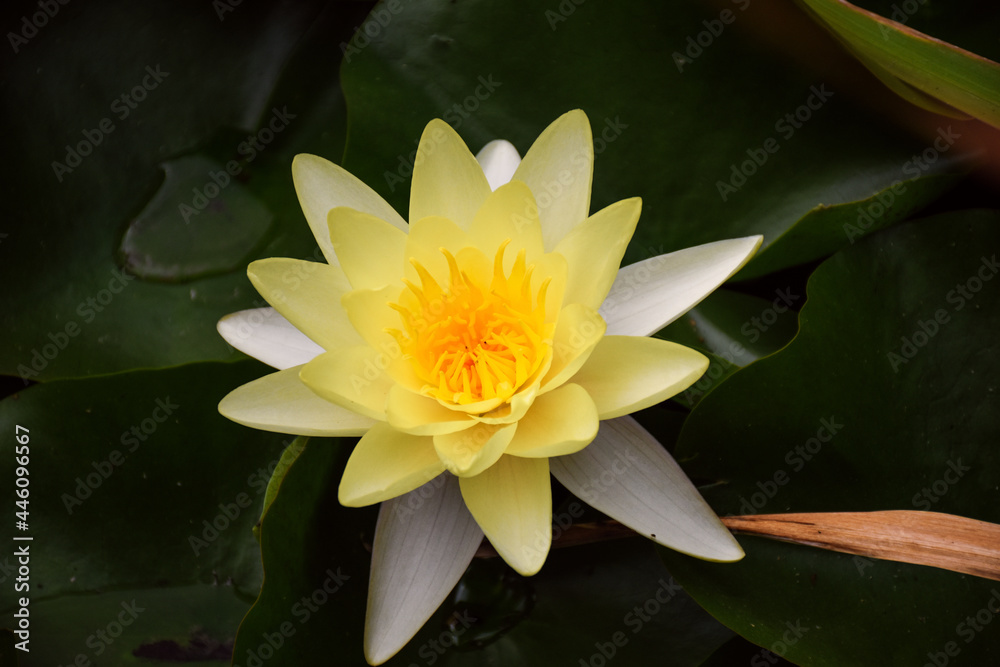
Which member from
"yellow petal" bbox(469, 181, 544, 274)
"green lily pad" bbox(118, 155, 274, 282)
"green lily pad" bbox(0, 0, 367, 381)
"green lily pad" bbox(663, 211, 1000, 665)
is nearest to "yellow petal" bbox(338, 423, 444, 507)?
"yellow petal" bbox(469, 181, 544, 274)

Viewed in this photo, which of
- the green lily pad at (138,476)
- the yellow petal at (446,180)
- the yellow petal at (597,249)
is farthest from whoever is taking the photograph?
the green lily pad at (138,476)

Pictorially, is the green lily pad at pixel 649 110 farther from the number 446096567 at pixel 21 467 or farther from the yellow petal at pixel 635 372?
the number 446096567 at pixel 21 467

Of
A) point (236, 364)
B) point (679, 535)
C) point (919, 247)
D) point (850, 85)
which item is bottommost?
point (236, 364)

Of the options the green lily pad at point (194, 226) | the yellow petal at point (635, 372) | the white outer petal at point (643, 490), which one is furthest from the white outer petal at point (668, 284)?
the green lily pad at point (194, 226)

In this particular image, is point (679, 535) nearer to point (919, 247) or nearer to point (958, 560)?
point (958, 560)

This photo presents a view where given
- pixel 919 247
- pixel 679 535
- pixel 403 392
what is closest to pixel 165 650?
pixel 403 392

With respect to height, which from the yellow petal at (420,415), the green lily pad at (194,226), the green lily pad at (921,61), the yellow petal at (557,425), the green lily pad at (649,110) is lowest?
the green lily pad at (194,226)
